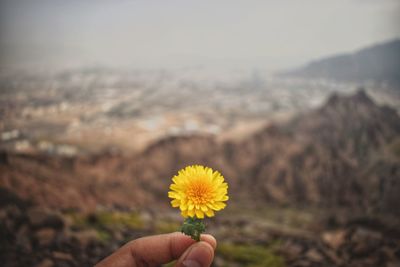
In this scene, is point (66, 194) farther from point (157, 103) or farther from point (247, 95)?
point (247, 95)

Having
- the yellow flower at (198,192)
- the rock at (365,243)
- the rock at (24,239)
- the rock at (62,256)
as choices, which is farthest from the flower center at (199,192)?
the rock at (365,243)

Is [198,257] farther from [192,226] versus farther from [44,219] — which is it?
[44,219]

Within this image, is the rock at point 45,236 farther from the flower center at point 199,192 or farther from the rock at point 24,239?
the flower center at point 199,192

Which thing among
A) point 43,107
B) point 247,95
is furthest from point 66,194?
point 247,95

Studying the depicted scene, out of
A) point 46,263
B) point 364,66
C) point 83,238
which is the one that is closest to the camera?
point 46,263

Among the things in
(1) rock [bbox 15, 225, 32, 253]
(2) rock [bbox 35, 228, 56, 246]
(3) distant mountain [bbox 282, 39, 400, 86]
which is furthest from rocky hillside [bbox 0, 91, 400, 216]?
(2) rock [bbox 35, 228, 56, 246]

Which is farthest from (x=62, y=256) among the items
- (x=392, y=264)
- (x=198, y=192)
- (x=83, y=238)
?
(x=392, y=264)
